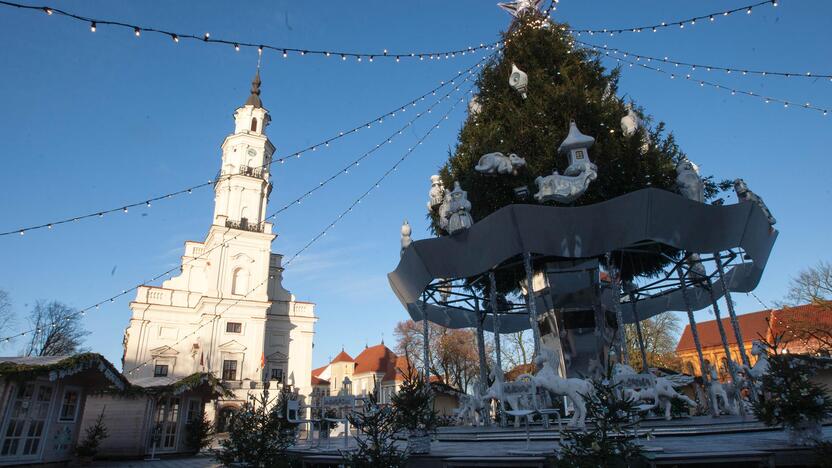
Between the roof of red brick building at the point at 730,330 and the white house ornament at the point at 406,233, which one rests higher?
the roof of red brick building at the point at 730,330

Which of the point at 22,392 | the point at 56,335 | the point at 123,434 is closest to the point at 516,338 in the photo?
the point at 123,434

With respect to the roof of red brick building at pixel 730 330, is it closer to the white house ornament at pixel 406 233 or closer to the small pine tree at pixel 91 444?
the white house ornament at pixel 406 233

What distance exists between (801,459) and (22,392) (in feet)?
52.2

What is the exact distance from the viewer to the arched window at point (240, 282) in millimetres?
40906

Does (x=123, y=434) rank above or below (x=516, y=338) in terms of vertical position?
below

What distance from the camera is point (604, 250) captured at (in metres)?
13.3

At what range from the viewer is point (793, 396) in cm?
621

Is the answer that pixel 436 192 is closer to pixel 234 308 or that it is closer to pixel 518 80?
pixel 518 80

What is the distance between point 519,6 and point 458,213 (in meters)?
13.4

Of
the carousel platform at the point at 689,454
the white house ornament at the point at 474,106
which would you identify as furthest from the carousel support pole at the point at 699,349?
the white house ornament at the point at 474,106

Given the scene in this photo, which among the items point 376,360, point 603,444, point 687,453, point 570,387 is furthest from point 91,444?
point 376,360

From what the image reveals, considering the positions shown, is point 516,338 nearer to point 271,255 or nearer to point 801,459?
point 271,255

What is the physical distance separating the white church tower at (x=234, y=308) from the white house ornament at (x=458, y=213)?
24.7 m

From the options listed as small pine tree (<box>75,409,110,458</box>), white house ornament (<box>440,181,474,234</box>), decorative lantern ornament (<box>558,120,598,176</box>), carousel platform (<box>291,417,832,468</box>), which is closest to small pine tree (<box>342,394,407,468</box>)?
carousel platform (<box>291,417,832,468</box>)
